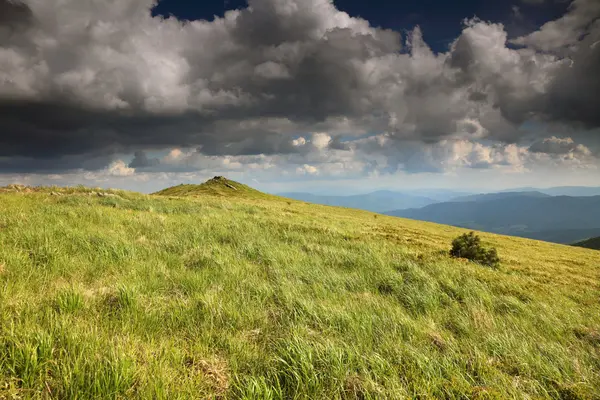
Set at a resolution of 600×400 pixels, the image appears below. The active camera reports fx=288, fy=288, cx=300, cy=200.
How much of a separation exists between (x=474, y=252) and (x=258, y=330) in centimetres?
1723

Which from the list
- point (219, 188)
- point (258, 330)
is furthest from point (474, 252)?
point (219, 188)

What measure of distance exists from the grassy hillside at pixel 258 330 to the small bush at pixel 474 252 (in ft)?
26.0

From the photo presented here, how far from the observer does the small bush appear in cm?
1747

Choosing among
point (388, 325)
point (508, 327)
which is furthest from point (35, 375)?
point (508, 327)

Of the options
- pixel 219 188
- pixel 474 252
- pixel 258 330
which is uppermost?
pixel 219 188

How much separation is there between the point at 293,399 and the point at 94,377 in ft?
7.54

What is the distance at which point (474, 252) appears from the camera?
17828 millimetres

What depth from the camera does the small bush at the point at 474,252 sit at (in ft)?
57.3

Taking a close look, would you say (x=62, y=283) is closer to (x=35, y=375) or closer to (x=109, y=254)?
(x=109, y=254)

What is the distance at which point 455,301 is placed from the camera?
797 cm

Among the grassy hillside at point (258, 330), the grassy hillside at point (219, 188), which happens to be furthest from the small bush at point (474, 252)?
the grassy hillside at point (219, 188)

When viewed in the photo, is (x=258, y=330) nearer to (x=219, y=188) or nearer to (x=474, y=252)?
(x=474, y=252)

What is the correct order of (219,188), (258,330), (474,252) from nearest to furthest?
(258,330) < (474,252) < (219,188)

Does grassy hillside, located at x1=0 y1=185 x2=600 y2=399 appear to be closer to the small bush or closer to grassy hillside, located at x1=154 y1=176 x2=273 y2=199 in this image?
the small bush
